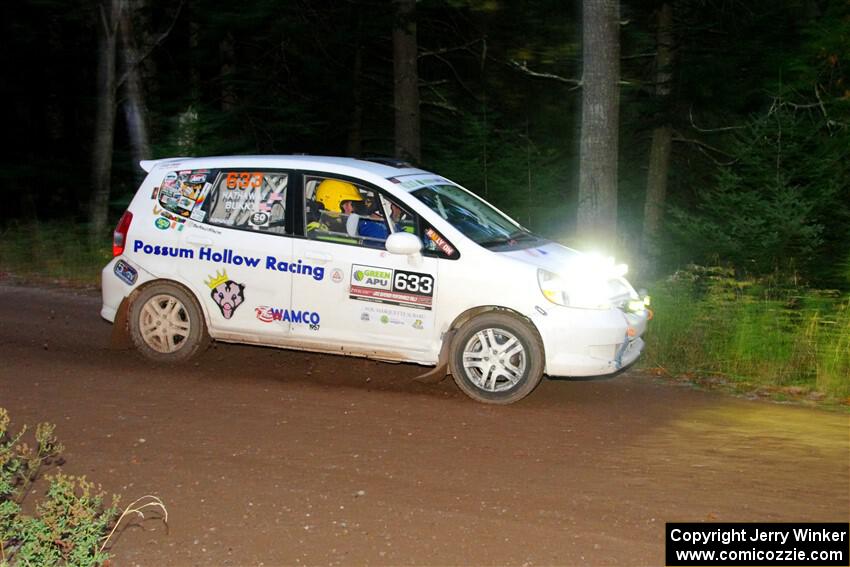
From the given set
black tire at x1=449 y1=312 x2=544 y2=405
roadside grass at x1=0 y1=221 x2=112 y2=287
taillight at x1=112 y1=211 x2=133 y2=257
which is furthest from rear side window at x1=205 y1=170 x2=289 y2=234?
roadside grass at x1=0 y1=221 x2=112 y2=287

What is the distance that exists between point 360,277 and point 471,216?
4.06 ft

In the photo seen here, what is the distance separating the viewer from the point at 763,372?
10.2m

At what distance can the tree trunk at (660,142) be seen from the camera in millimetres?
22348

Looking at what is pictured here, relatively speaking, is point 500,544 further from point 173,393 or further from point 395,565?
point 173,393

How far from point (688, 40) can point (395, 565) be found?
18672mm

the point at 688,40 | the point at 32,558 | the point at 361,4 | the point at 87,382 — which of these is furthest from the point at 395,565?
the point at 688,40

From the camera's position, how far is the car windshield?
9.65 metres

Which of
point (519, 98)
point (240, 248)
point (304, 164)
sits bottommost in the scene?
point (240, 248)

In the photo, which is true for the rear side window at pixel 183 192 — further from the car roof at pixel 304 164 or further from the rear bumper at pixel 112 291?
the rear bumper at pixel 112 291

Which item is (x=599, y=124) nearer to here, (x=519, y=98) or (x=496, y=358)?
(x=496, y=358)

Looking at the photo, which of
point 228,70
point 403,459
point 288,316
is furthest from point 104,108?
point 403,459

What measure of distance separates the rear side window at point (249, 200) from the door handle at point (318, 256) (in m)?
0.39

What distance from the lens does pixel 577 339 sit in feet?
29.5

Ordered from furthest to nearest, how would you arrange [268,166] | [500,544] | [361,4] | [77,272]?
1. [361,4]
2. [77,272]
3. [268,166]
4. [500,544]
